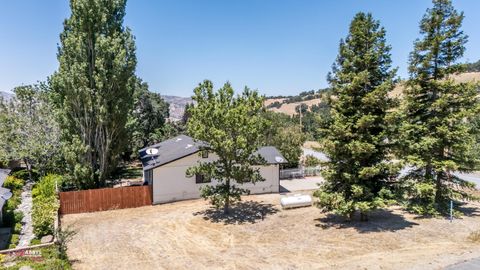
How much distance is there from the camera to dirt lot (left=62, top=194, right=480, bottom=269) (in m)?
12.7

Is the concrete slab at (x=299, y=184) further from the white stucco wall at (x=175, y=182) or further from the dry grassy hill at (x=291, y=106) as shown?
the dry grassy hill at (x=291, y=106)

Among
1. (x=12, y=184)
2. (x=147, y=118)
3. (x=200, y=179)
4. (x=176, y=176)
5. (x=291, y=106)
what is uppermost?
(x=291, y=106)

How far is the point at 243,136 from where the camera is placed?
1873cm

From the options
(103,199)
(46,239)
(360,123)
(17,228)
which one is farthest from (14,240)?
(360,123)

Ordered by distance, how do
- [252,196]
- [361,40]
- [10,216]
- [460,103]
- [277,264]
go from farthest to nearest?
→ [252,196] → [10,216] → [460,103] → [361,40] → [277,264]

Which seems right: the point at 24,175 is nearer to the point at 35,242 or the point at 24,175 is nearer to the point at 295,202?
the point at 35,242

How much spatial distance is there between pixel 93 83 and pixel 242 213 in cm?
1483

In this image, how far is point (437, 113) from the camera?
17516 mm

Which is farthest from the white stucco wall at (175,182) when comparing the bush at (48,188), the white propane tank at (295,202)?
the bush at (48,188)

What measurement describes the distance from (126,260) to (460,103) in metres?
18.7

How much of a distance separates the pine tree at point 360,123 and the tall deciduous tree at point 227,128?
4577mm

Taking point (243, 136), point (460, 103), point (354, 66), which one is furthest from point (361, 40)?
point (243, 136)

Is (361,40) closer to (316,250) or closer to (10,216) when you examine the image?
(316,250)

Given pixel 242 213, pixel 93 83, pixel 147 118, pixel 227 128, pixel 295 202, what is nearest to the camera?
pixel 227 128
